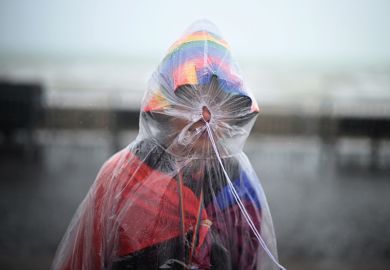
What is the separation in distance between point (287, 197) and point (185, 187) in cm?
491

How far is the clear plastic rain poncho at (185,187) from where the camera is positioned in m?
1.81

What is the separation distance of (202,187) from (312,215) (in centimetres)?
417

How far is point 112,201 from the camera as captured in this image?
74.2 inches

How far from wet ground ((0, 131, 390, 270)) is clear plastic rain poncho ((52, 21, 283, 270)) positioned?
8.20 feet

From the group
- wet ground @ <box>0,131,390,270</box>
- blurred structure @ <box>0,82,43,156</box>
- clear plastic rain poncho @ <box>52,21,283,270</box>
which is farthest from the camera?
blurred structure @ <box>0,82,43,156</box>

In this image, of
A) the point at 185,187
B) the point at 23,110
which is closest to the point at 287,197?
the point at 185,187

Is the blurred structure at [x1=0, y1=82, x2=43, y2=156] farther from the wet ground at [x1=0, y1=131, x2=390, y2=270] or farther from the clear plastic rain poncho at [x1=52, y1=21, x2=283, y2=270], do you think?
the clear plastic rain poncho at [x1=52, y1=21, x2=283, y2=270]

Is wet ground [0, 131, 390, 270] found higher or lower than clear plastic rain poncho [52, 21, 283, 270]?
lower

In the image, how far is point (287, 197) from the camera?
6527mm

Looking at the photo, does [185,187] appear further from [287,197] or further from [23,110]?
[23,110]

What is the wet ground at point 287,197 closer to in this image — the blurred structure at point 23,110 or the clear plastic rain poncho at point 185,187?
the blurred structure at point 23,110

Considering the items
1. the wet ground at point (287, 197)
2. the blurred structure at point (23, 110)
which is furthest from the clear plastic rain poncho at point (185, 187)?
the blurred structure at point (23, 110)

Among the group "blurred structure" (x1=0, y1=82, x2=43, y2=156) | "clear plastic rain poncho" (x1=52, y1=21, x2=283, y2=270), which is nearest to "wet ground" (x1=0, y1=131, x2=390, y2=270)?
"blurred structure" (x1=0, y1=82, x2=43, y2=156)

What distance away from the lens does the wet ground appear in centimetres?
455
